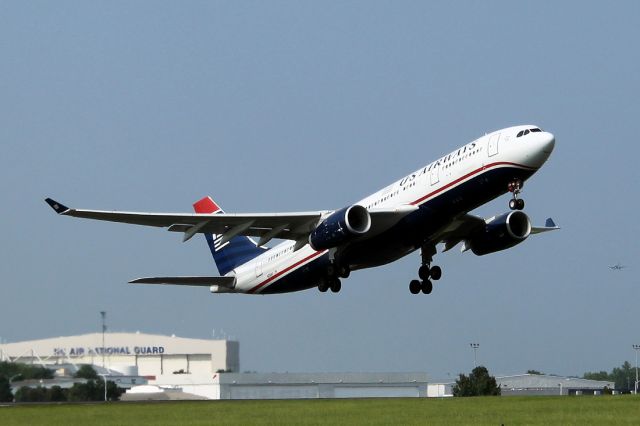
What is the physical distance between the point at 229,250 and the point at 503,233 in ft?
46.3

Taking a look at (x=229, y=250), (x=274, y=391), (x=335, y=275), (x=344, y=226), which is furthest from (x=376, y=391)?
(x=344, y=226)

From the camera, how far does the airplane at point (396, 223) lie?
3925 centimetres

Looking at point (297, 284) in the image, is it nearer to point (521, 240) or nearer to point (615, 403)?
point (521, 240)

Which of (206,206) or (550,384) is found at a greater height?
(206,206)

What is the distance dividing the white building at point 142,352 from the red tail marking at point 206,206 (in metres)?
66.1

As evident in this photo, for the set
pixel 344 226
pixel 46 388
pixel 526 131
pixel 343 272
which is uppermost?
pixel 526 131

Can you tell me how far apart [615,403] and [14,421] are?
79.5 feet

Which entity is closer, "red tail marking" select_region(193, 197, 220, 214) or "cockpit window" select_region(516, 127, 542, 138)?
"cockpit window" select_region(516, 127, 542, 138)

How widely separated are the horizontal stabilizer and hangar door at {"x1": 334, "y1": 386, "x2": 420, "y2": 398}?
4369 cm

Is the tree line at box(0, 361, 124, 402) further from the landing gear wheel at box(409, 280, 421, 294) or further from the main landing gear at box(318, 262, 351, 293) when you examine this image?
the landing gear wheel at box(409, 280, 421, 294)

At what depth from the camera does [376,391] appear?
313ft

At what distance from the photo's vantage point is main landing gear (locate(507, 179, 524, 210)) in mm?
39438

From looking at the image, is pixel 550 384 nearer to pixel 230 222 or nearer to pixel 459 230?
pixel 459 230

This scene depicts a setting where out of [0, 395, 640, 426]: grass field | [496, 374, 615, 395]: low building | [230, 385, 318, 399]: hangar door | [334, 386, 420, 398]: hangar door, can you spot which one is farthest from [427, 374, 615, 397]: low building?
[0, 395, 640, 426]: grass field
